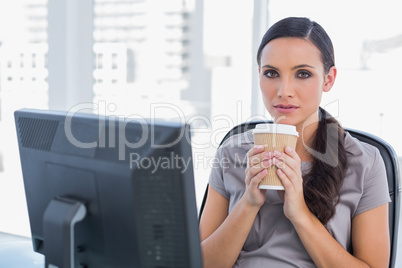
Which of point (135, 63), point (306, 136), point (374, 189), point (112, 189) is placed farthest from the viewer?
point (135, 63)

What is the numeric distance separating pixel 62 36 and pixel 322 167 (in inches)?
86.6

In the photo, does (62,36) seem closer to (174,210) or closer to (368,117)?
(368,117)

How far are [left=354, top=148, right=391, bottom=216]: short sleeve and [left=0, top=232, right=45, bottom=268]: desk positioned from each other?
37.7 inches

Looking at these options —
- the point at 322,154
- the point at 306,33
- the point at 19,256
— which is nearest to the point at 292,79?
the point at 306,33

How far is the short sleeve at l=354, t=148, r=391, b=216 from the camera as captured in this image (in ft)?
4.17

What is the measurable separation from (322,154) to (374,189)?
0.56 ft

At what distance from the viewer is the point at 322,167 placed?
1337 mm

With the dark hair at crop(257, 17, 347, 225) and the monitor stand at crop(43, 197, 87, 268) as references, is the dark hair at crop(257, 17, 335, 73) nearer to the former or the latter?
the dark hair at crop(257, 17, 347, 225)

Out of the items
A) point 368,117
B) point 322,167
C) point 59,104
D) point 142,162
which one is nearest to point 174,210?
point 142,162

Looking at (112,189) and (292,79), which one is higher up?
(292,79)

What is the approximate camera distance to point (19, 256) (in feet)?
4.98

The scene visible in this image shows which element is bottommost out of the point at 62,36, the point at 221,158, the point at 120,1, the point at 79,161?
the point at 221,158

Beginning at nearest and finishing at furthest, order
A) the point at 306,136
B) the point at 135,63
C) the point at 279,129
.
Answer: the point at 279,129 < the point at 306,136 < the point at 135,63

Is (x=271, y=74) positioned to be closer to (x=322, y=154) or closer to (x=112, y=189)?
(x=322, y=154)
